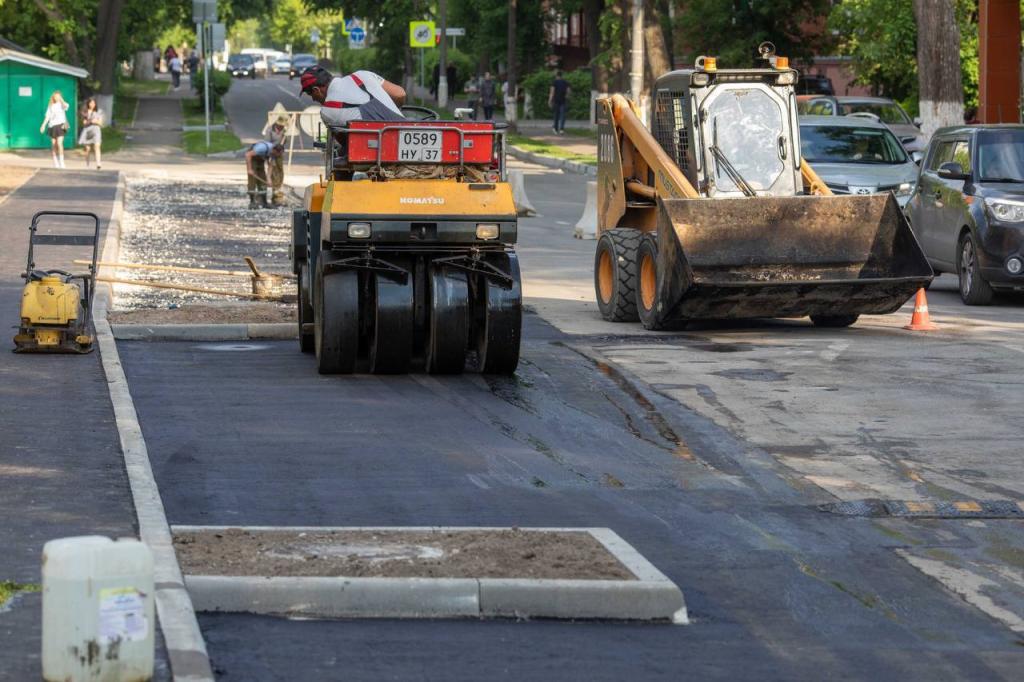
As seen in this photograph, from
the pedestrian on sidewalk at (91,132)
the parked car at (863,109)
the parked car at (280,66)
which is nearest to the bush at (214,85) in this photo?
the pedestrian on sidewalk at (91,132)

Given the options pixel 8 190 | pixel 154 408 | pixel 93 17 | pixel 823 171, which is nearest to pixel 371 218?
pixel 154 408

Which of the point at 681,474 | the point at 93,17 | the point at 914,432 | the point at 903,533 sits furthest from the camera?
the point at 93,17

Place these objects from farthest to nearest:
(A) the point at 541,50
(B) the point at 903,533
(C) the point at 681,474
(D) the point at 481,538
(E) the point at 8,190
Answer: (A) the point at 541,50 → (E) the point at 8,190 → (C) the point at 681,474 → (B) the point at 903,533 → (D) the point at 481,538

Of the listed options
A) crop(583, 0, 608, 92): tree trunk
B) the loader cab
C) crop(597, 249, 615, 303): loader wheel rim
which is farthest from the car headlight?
crop(583, 0, 608, 92): tree trunk

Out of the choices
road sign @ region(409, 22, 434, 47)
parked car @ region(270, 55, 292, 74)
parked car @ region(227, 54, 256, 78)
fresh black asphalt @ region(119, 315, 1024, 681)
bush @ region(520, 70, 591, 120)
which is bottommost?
fresh black asphalt @ region(119, 315, 1024, 681)

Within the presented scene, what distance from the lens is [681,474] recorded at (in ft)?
32.6

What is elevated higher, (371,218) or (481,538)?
(371,218)

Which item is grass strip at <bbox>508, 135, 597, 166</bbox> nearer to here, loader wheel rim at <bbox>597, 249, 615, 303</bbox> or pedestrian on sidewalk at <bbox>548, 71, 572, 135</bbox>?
pedestrian on sidewalk at <bbox>548, 71, 572, 135</bbox>

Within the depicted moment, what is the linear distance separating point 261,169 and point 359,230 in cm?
2044

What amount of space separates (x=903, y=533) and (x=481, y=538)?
7.06 ft

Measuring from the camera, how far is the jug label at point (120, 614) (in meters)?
5.55

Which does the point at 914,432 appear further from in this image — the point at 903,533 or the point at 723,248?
the point at 723,248

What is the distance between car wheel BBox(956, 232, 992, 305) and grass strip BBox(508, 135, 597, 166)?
24776 mm

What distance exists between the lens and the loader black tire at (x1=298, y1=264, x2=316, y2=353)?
14.2m
